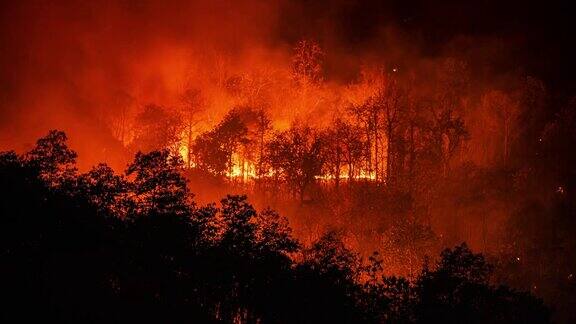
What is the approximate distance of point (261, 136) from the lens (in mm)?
35125

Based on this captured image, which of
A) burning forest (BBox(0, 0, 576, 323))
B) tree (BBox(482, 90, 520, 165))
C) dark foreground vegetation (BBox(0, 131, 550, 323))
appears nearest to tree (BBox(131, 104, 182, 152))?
burning forest (BBox(0, 0, 576, 323))

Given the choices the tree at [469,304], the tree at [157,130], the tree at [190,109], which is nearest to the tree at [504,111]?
the tree at [190,109]

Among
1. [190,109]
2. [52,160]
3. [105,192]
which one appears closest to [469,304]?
[105,192]

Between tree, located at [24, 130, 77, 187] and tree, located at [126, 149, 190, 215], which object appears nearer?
tree, located at [126, 149, 190, 215]

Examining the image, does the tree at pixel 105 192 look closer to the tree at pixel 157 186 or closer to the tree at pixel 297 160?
the tree at pixel 157 186

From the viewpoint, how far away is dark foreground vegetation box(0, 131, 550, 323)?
12.1 meters

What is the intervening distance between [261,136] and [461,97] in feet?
47.5

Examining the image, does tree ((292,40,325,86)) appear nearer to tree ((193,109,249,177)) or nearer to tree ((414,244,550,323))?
tree ((193,109,249,177))

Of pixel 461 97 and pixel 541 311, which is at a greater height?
pixel 461 97

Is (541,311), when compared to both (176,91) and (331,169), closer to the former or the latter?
(331,169)

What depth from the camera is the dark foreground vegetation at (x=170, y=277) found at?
12141mm

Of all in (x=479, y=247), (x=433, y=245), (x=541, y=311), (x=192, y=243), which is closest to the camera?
(x=541, y=311)

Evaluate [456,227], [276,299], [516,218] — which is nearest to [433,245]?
[456,227]

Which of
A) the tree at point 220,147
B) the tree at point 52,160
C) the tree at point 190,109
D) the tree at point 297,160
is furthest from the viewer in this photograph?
the tree at point 190,109
